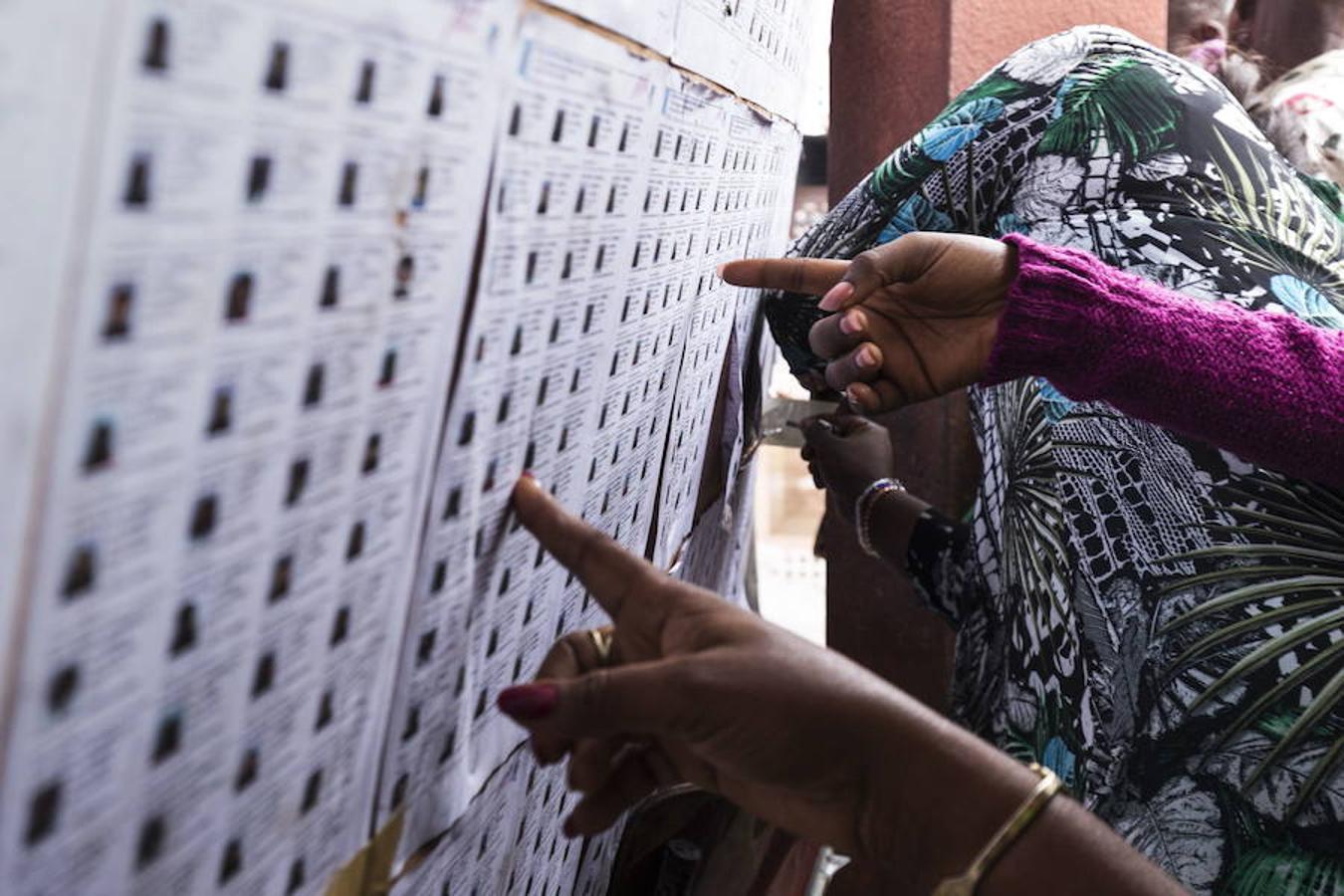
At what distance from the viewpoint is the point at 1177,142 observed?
80 centimetres

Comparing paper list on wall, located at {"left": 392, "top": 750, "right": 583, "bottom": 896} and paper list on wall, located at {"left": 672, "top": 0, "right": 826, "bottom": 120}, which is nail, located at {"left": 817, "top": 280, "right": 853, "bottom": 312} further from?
paper list on wall, located at {"left": 392, "top": 750, "right": 583, "bottom": 896}

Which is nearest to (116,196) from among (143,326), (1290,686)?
(143,326)

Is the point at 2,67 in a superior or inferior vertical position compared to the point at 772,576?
superior

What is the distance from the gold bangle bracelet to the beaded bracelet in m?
0.74

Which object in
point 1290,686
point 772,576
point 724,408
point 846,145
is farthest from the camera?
point 772,576

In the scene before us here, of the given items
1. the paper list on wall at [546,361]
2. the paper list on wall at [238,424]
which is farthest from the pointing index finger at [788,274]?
the paper list on wall at [238,424]

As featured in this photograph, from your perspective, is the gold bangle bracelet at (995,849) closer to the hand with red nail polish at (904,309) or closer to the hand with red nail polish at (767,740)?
the hand with red nail polish at (767,740)

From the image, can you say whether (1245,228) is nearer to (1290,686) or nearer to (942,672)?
(1290,686)

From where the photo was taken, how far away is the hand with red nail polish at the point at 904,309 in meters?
0.78

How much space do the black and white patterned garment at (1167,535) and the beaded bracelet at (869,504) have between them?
36 cm

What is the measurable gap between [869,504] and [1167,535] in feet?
1.76

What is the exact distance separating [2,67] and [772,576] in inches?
114

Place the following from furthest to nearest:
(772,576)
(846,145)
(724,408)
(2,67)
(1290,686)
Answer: (772,576)
(846,145)
(724,408)
(1290,686)
(2,67)

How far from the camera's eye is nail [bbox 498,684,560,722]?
0.48 meters
